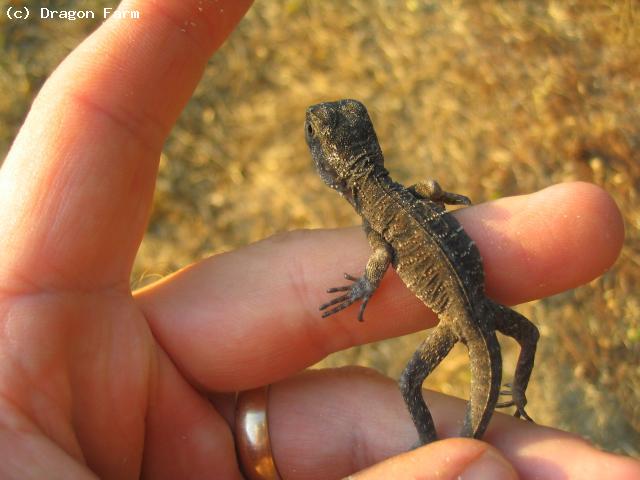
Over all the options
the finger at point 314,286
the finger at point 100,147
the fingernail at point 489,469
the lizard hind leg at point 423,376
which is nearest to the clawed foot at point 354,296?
the finger at point 314,286

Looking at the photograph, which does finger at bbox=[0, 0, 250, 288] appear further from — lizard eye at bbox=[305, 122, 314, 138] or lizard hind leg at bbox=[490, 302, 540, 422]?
lizard hind leg at bbox=[490, 302, 540, 422]

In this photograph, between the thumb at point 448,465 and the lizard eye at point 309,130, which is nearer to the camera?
the thumb at point 448,465

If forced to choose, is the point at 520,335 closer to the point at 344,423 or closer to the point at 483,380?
the point at 483,380

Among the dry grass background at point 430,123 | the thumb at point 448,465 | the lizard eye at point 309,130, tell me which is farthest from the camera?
the dry grass background at point 430,123

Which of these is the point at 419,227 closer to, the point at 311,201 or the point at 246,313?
the point at 246,313

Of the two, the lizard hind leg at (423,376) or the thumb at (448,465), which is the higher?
the thumb at (448,465)

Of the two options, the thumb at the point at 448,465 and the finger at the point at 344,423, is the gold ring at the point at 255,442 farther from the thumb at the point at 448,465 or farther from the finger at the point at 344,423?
the thumb at the point at 448,465

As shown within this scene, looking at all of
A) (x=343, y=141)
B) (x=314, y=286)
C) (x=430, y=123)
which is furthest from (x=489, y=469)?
(x=430, y=123)
